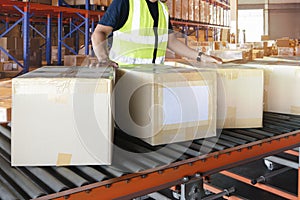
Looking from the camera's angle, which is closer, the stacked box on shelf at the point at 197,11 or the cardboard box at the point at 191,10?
the cardboard box at the point at 191,10

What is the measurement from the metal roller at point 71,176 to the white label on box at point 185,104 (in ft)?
1.61

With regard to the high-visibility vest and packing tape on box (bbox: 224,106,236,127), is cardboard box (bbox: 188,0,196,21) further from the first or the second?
packing tape on box (bbox: 224,106,236,127)

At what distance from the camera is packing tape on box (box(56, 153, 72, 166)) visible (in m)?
1.45

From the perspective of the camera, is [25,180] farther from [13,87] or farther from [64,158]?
[13,87]

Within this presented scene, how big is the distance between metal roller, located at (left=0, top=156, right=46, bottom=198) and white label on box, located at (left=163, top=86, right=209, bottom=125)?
0.64 meters

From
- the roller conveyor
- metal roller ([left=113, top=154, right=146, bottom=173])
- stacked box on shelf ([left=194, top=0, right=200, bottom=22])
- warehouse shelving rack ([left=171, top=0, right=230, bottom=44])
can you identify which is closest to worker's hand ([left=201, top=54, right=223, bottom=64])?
the roller conveyor

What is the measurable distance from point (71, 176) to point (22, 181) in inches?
6.5

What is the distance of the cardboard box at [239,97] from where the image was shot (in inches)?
80.2

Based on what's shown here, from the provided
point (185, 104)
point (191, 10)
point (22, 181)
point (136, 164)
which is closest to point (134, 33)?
point (185, 104)

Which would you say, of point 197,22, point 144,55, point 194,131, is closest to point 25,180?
point 194,131

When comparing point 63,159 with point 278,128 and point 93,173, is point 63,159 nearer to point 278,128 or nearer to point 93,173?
point 93,173

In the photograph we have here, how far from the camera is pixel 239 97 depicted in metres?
2.09

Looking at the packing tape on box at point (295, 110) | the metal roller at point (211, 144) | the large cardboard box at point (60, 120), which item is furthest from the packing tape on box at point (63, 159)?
the packing tape on box at point (295, 110)

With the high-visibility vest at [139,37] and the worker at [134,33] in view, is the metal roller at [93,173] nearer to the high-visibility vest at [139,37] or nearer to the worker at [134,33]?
the worker at [134,33]
